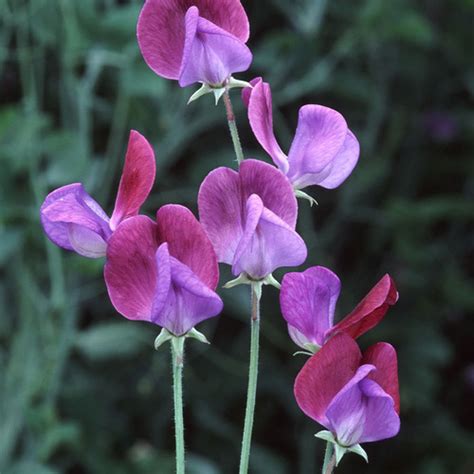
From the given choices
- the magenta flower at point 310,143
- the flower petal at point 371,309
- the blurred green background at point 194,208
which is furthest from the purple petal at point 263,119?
the blurred green background at point 194,208

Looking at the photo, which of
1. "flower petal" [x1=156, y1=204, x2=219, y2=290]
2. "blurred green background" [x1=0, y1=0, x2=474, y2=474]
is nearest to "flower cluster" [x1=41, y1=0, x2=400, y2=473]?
"flower petal" [x1=156, y1=204, x2=219, y2=290]

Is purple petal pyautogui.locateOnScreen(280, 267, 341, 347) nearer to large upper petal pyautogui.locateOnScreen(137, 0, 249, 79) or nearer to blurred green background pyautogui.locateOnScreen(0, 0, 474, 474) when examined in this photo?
large upper petal pyautogui.locateOnScreen(137, 0, 249, 79)

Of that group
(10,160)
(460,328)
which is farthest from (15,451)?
(460,328)

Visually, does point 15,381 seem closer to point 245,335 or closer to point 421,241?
point 245,335

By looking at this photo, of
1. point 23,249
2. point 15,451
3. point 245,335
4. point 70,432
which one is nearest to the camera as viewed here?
point 70,432

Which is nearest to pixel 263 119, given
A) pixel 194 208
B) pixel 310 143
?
pixel 310 143

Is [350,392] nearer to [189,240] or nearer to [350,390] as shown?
[350,390]

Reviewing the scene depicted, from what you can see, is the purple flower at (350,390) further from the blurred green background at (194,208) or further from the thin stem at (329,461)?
the blurred green background at (194,208)
